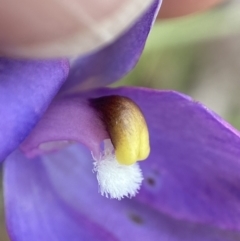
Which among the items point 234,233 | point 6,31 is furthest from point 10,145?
point 234,233

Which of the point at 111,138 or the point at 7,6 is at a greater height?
the point at 7,6

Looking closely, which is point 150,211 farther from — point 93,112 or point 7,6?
point 7,6

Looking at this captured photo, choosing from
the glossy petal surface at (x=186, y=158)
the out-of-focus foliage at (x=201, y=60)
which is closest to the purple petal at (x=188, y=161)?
the glossy petal surface at (x=186, y=158)

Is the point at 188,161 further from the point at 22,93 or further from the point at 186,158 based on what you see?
the point at 22,93

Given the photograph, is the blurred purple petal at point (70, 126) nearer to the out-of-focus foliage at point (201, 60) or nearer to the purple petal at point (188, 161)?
the purple petal at point (188, 161)

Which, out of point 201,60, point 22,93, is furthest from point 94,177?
point 201,60

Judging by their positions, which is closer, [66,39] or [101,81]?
[66,39]

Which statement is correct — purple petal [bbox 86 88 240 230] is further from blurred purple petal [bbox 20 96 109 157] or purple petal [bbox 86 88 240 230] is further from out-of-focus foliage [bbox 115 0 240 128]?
out-of-focus foliage [bbox 115 0 240 128]

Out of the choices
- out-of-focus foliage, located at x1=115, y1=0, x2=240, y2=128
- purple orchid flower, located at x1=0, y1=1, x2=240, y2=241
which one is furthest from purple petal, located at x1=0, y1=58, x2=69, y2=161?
out-of-focus foliage, located at x1=115, y1=0, x2=240, y2=128
